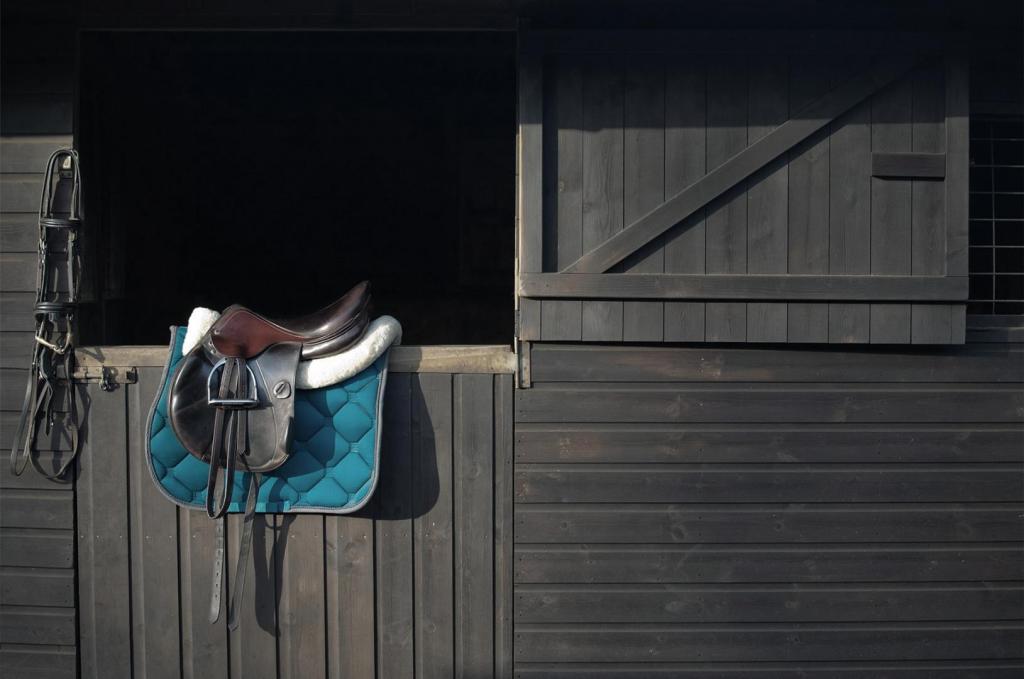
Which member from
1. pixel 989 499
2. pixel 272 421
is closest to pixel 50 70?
pixel 272 421

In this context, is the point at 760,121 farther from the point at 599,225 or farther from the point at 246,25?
the point at 246,25

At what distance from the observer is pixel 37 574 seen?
2836 millimetres

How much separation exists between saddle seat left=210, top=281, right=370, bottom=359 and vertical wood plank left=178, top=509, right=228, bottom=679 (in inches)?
24.2

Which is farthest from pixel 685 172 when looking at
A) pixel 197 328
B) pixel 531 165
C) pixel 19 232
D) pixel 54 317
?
pixel 19 232

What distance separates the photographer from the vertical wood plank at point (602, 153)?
274 centimetres

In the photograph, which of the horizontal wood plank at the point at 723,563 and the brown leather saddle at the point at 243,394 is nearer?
the brown leather saddle at the point at 243,394

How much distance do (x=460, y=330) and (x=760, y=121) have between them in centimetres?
Answer: 306

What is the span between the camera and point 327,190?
546 cm

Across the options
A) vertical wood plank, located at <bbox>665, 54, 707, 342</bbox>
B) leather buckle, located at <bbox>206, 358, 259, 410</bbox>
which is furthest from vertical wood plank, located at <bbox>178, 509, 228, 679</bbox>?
vertical wood plank, located at <bbox>665, 54, 707, 342</bbox>

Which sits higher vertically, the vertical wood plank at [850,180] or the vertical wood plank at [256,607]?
the vertical wood plank at [850,180]

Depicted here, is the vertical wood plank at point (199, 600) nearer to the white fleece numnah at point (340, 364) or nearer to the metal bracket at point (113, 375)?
the metal bracket at point (113, 375)

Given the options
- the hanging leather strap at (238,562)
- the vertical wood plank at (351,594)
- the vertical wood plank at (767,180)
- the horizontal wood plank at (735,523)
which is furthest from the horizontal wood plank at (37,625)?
the vertical wood plank at (767,180)

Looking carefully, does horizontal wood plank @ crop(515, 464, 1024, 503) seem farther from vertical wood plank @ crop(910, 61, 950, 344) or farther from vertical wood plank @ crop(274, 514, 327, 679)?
vertical wood plank @ crop(274, 514, 327, 679)

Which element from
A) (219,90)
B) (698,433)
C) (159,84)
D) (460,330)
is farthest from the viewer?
(460,330)
